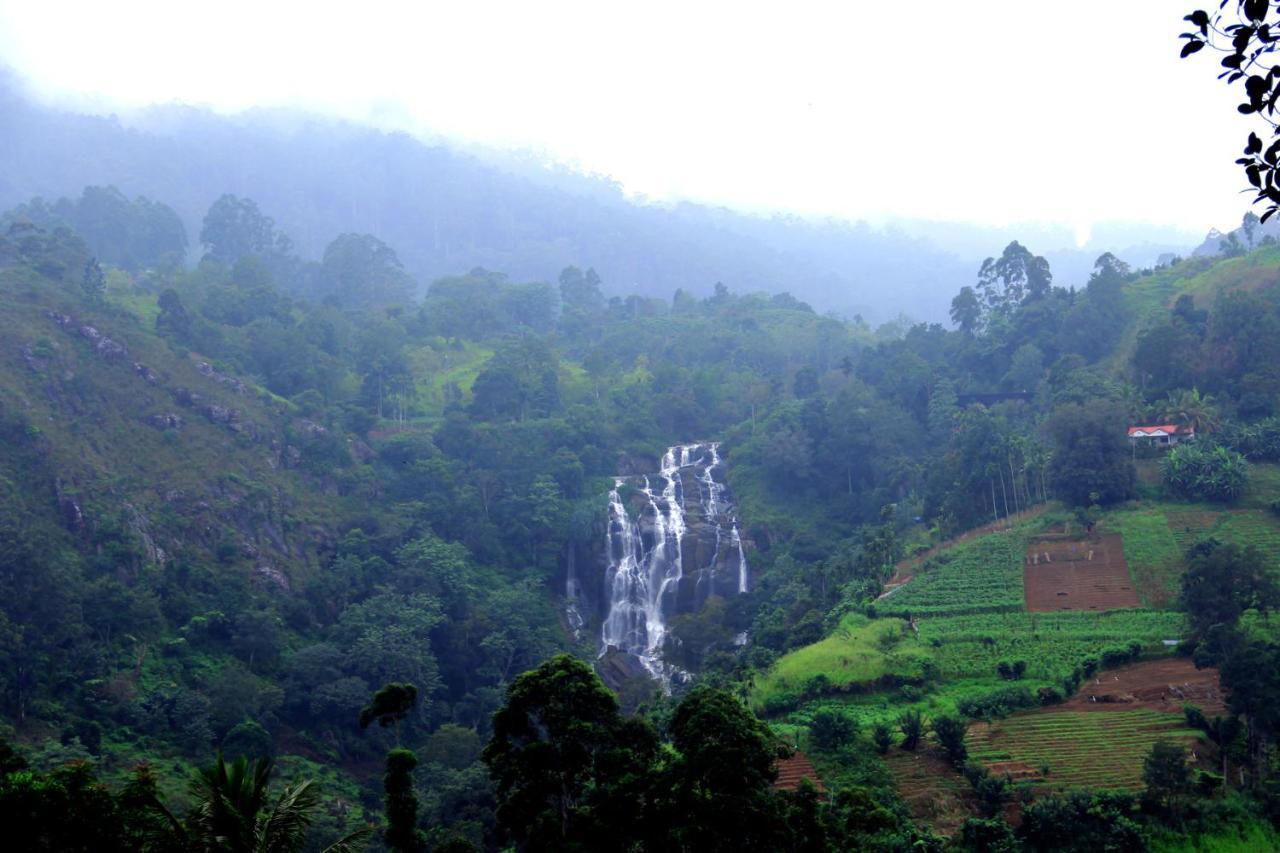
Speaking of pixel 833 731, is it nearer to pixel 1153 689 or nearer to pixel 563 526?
pixel 1153 689

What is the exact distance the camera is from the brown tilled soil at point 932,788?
2564 centimetres

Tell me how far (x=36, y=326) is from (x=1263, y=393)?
54.6 meters

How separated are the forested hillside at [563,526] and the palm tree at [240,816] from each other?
2689 mm

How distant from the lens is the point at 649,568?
51031 millimetres

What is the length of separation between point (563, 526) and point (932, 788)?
27021mm

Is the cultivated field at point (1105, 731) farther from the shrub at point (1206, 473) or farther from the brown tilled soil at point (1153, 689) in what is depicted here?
the shrub at point (1206, 473)

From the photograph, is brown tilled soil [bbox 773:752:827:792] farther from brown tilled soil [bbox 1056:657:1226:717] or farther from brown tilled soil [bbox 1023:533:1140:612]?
brown tilled soil [bbox 1023:533:1140:612]

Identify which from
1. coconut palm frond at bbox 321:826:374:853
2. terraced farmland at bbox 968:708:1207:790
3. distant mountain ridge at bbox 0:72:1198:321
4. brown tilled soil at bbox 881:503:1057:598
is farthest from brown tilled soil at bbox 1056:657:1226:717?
distant mountain ridge at bbox 0:72:1198:321

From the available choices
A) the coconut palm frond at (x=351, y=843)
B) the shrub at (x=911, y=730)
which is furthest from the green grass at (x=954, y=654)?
the coconut palm frond at (x=351, y=843)

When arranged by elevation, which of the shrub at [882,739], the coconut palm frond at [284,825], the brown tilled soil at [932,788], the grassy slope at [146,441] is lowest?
the brown tilled soil at [932,788]

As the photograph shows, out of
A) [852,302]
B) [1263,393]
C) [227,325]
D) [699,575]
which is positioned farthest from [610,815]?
[852,302]

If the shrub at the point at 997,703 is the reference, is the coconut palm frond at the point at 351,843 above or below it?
above

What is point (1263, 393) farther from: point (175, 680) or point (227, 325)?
point (227, 325)

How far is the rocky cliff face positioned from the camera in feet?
161
